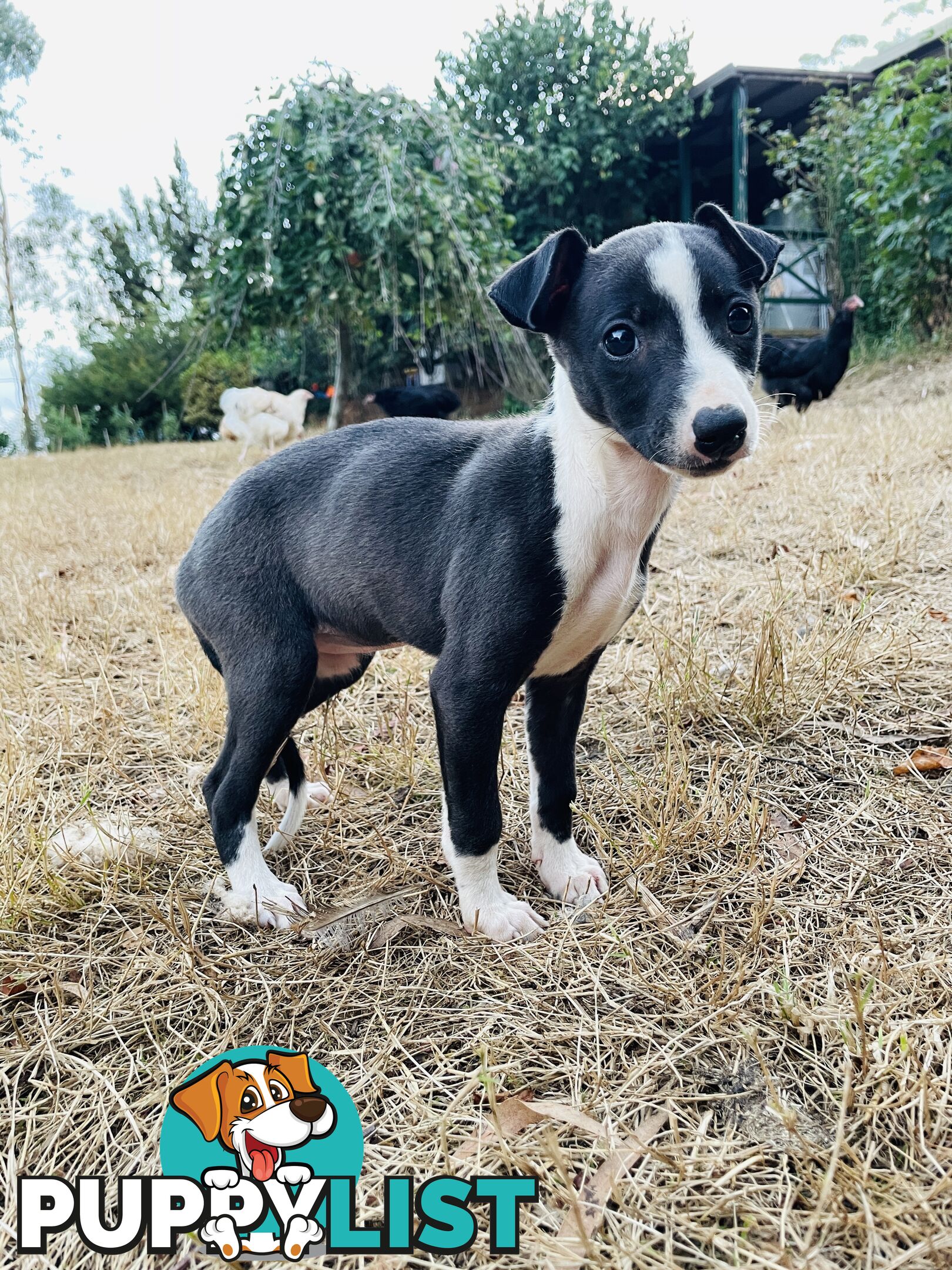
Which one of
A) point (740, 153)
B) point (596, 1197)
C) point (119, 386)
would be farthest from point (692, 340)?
point (119, 386)

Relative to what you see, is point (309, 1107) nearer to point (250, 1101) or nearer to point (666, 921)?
point (250, 1101)

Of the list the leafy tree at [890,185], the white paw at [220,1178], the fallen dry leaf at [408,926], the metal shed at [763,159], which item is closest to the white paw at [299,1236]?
the white paw at [220,1178]

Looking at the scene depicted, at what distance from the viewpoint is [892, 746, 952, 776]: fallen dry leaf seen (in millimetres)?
2184

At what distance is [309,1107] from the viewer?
1332 mm

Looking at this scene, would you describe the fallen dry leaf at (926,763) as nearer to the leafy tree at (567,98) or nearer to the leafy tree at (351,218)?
the leafy tree at (351,218)

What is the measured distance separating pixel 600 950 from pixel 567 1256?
2.17ft

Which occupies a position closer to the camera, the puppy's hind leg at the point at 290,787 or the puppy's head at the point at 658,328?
the puppy's head at the point at 658,328

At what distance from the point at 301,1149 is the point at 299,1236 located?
0.41ft

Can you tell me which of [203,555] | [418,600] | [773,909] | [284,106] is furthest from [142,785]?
[284,106]

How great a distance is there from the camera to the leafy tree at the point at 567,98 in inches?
520

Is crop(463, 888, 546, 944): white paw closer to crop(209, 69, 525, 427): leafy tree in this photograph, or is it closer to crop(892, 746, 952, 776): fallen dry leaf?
crop(892, 746, 952, 776): fallen dry leaf

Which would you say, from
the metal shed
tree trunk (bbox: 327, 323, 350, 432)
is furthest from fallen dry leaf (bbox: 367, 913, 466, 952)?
the metal shed

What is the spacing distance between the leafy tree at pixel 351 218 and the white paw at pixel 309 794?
6159mm

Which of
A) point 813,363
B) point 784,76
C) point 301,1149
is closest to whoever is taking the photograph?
point 301,1149
